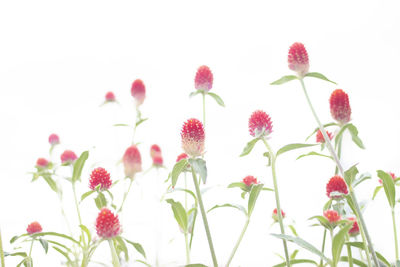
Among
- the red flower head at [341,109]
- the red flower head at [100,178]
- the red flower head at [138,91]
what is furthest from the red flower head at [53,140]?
the red flower head at [341,109]

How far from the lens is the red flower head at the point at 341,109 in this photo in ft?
2.39

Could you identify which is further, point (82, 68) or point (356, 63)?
point (82, 68)

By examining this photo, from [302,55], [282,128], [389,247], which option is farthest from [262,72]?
[302,55]

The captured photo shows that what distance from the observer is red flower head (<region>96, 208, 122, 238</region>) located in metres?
0.68

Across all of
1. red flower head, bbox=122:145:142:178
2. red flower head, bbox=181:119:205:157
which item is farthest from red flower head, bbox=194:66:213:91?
red flower head, bbox=181:119:205:157

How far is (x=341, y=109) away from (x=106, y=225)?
0.53m

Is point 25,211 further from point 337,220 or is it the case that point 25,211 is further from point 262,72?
point 337,220

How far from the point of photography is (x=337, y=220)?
679 millimetres

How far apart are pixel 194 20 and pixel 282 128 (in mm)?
1043

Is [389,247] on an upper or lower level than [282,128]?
lower

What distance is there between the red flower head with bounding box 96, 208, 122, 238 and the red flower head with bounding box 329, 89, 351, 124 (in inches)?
19.7

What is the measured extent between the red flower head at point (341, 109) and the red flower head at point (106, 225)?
50 centimetres

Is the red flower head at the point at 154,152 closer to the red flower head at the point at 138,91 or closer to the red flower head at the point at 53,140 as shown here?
the red flower head at the point at 138,91

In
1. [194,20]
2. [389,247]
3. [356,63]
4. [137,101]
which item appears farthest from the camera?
[194,20]
